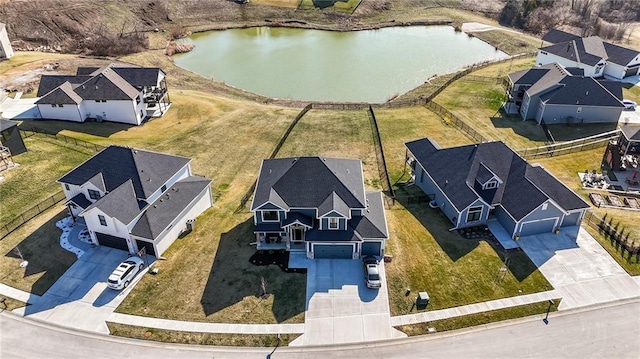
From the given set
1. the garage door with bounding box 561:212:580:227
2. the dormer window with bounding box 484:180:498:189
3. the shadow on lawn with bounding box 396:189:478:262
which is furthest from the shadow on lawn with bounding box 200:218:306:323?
the garage door with bounding box 561:212:580:227

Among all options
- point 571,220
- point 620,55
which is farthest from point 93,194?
point 620,55

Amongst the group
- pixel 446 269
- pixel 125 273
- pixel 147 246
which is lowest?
pixel 446 269

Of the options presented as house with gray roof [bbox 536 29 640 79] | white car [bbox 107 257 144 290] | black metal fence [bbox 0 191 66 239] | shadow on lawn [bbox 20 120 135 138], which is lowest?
white car [bbox 107 257 144 290]

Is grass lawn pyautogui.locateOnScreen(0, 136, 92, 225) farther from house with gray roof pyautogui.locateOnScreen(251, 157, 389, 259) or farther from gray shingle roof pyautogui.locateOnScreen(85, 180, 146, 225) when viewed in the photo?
house with gray roof pyautogui.locateOnScreen(251, 157, 389, 259)

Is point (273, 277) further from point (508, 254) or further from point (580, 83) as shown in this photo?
point (580, 83)

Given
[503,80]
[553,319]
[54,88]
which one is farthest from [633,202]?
[54,88]

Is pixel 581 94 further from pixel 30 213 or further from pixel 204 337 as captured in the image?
pixel 30 213
